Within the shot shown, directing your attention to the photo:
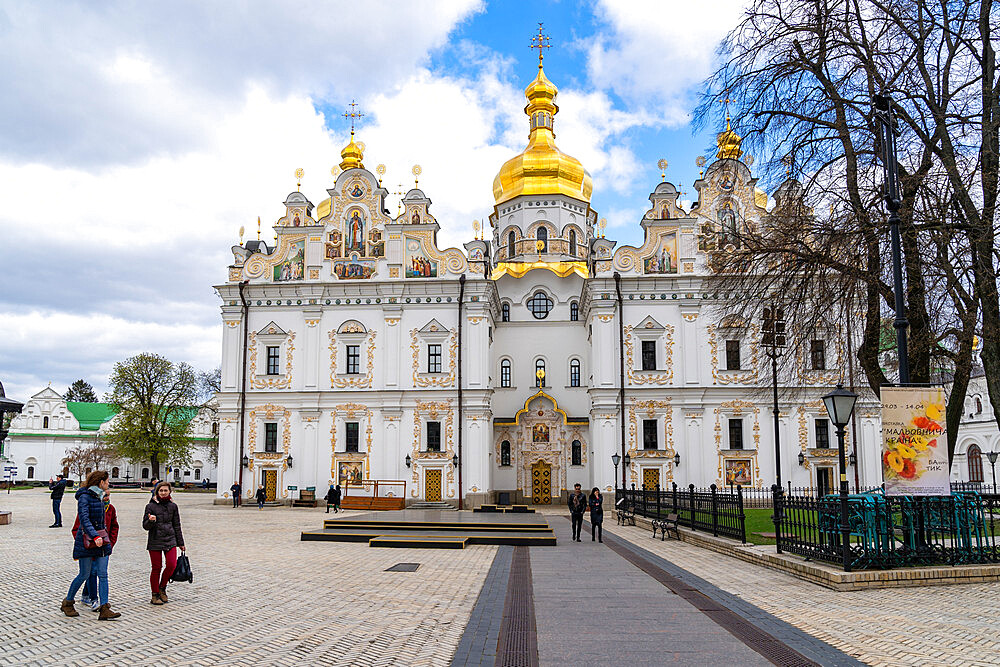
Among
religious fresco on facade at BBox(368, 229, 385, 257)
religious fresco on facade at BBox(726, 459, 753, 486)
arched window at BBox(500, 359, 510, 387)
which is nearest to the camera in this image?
religious fresco on facade at BBox(726, 459, 753, 486)

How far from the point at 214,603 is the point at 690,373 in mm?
30057

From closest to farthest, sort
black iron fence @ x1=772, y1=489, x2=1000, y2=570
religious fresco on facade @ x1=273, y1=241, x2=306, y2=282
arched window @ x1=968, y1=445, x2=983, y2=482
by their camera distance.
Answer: black iron fence @ x1=772, y1=489, x2=1000, y2=570 → religious fresco on facade @ x1=273, y1=241, x2=306, y2=282 → arched window @ x1=968, y1=445, x2=983, y2=482

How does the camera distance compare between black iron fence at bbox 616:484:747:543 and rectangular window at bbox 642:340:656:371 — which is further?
rectangular window at bbox 642:340:656:371

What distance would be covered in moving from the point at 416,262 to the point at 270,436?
11.0 metres

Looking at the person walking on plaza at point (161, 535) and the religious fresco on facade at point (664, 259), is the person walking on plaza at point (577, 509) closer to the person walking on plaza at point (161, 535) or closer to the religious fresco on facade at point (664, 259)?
the person walking on plaza at point (161, 535)

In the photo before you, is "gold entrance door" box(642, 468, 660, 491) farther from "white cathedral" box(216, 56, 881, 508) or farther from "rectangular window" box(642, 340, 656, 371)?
"rectangular window" box(642, 340, 656, 371)

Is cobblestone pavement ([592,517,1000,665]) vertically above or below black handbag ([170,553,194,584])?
below

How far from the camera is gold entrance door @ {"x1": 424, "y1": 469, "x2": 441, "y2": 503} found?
1500 inches

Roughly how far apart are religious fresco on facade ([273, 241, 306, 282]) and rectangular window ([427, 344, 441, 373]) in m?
7.43

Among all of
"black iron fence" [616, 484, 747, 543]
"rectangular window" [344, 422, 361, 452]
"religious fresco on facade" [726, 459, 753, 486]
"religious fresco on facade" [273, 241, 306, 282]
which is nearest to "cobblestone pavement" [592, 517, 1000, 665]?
"black iron fence" [616, 484, 747, 543]

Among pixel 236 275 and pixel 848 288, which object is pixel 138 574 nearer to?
pixel 848 288

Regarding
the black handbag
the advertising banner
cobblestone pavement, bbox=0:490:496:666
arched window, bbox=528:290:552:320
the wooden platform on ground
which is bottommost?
the wooden platform on ground

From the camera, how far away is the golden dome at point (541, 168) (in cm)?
4944

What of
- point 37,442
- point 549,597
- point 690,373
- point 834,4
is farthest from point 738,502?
point 37,442
